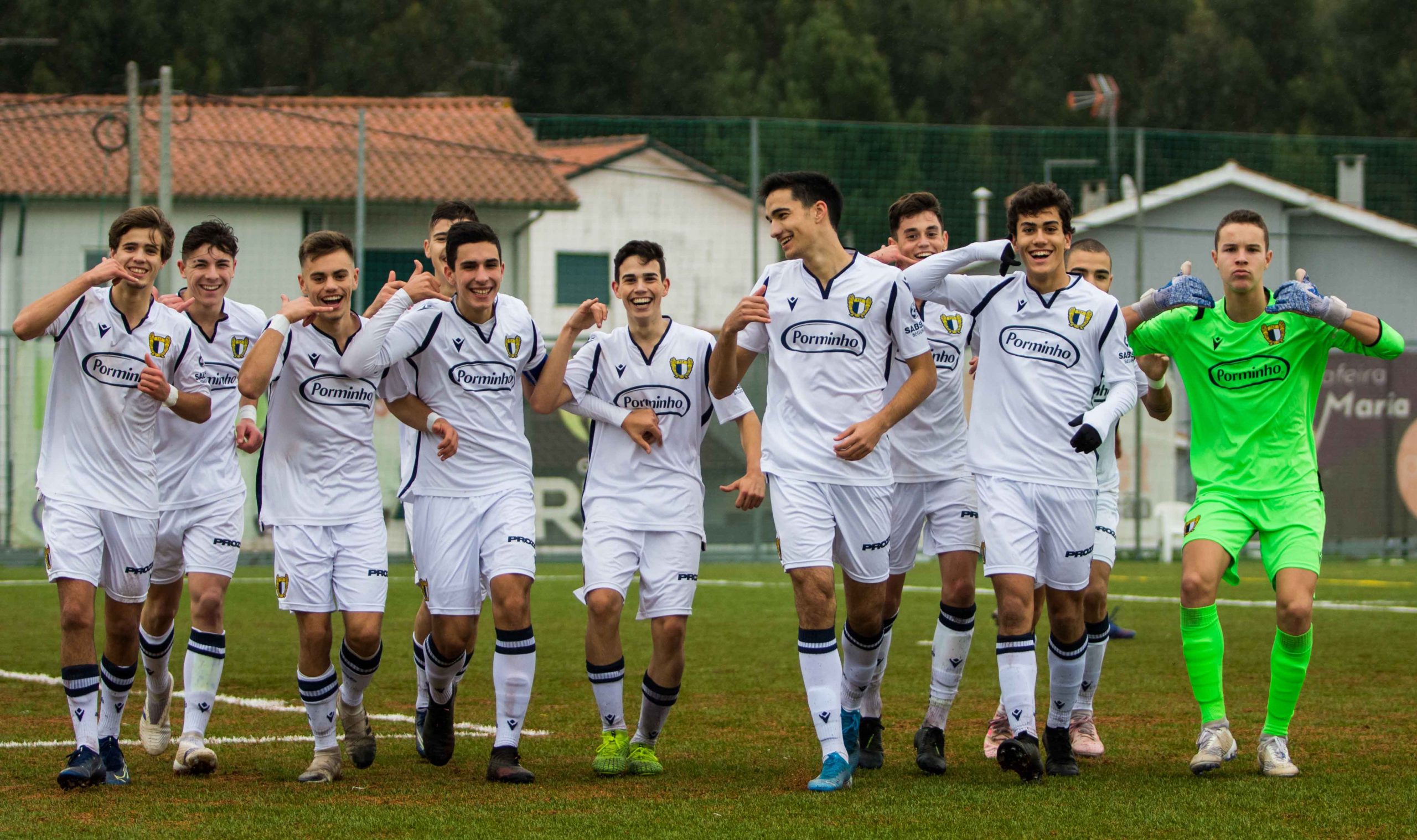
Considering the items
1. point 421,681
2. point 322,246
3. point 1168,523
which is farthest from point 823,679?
point 1168,523

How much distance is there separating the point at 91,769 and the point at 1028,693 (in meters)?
3.64

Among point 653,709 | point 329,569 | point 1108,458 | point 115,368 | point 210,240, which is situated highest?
point 210,240

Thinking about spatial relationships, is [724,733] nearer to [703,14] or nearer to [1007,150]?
[1007,150]

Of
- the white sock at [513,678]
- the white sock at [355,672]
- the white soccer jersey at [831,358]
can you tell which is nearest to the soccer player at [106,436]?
the white sock at [355,672]

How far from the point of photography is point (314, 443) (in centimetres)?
712

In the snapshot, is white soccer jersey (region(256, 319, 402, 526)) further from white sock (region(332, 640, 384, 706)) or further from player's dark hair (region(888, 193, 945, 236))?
player's dark hair (region(888, 193, 945, 236))

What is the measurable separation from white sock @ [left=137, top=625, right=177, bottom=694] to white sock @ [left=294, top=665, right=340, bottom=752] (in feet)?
3.81

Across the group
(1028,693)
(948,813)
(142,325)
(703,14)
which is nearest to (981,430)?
(1028,693)

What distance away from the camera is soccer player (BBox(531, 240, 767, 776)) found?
279 inches

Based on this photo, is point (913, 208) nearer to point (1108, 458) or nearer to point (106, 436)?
point (1108, 458)

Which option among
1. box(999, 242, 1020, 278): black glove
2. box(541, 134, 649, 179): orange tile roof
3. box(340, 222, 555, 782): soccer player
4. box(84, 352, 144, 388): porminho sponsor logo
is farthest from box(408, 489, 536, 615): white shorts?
box(541, 134, 649, 179): orange tile roof

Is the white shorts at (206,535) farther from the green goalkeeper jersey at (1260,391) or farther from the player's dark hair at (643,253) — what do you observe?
the green goalkeeper jersey at (1260,391)

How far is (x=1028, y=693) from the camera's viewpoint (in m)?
6.70

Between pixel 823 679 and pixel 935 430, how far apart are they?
157 cm
